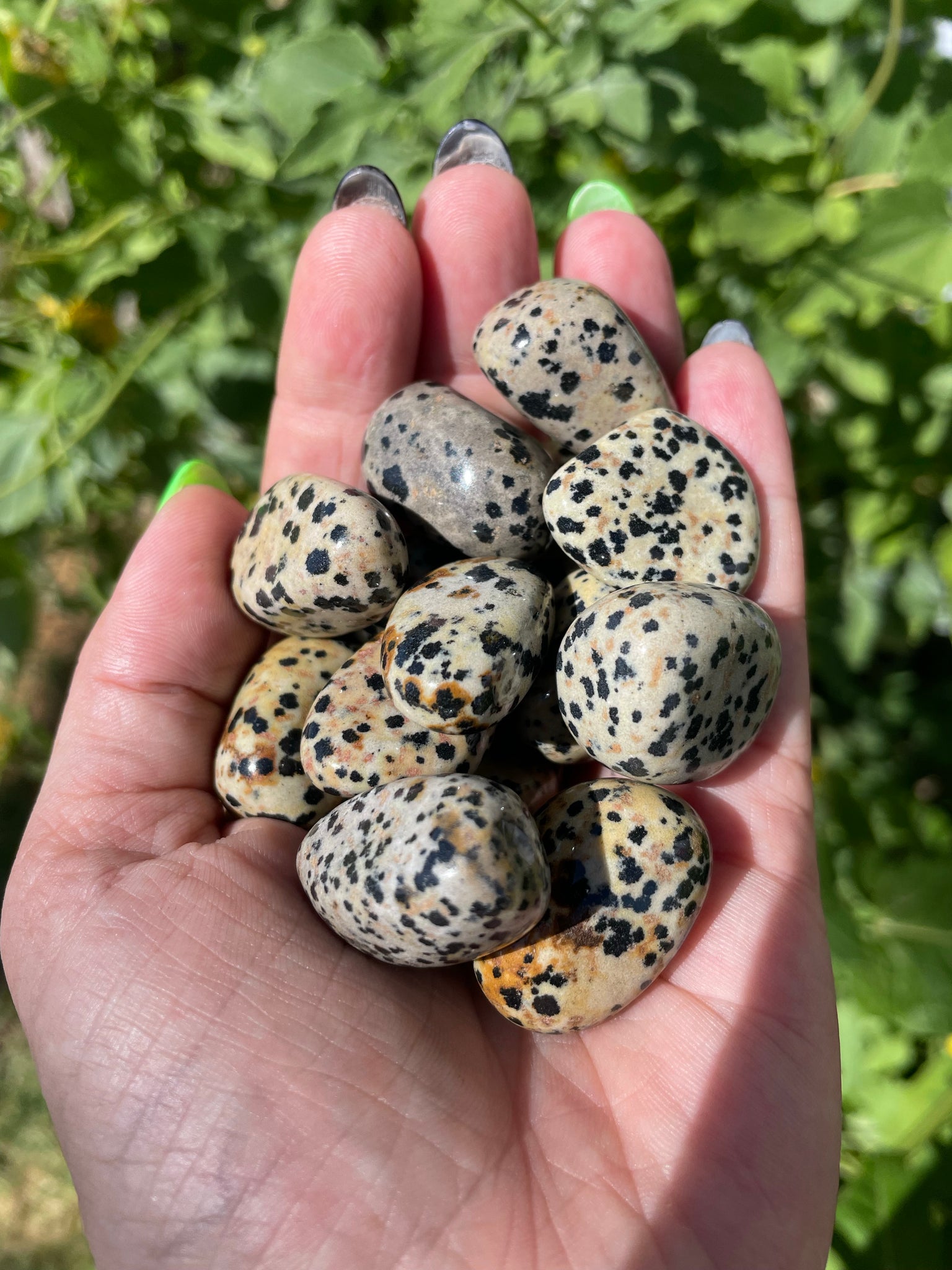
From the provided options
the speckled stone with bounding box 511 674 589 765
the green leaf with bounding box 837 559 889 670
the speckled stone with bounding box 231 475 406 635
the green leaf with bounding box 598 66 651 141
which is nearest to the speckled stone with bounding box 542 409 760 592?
the speckled stone with bounding box 511 674 589 765

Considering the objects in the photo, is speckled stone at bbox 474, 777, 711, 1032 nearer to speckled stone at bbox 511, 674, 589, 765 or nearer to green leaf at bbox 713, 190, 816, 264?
speckled stone at bbox 511, 674, 589, 765

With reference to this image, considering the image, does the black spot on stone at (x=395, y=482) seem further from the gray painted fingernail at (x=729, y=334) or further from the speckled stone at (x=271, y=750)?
the gray painted fingernail at (x=729, y=334)

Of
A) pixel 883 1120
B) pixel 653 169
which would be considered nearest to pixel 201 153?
pixel 653 169

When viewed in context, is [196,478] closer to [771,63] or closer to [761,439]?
[761,439]

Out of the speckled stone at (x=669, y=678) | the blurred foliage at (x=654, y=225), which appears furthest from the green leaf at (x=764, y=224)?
the speckled stone at (x=669, y=678)

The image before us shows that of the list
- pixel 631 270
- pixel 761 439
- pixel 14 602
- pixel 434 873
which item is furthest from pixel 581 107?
pixel 14 602

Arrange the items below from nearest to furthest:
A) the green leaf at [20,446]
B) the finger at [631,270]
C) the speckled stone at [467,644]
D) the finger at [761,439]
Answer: the speckled stone at [467,644] → the finger at [761,439] → the finger at [631,270] → the green leaf at [20,446]

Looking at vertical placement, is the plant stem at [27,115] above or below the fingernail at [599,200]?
above
